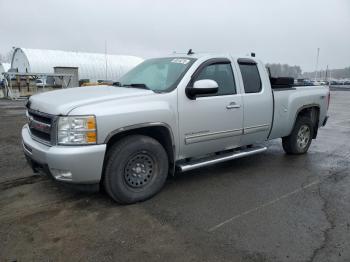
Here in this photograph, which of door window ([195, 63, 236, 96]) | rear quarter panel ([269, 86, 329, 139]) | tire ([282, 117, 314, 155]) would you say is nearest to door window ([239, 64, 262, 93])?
door window ([195, 63, 236, 96])

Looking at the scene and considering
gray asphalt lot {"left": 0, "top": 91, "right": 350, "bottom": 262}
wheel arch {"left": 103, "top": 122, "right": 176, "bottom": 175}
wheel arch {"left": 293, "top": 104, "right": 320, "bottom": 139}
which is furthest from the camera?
wheel arch {"left": 293, "top": 104, "right": 320, "bottom": 139}

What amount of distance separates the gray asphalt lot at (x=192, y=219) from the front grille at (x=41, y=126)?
0.82 metres

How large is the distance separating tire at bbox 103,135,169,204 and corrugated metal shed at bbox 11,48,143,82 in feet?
121

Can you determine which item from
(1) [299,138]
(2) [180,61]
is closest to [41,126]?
(2) [180,61]

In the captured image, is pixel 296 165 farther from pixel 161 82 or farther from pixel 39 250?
pixel 39 250

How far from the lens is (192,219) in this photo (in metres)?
3.73

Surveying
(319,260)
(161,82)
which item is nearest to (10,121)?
(161,82)

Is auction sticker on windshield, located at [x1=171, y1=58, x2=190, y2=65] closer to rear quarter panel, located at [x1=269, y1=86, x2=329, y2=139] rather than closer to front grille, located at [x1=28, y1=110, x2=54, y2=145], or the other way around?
rear quarter panel, located at [x1=269, y1=86, x2=329, y2=139]

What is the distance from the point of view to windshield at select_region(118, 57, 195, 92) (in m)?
4.53

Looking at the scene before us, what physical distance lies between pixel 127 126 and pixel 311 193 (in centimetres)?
269

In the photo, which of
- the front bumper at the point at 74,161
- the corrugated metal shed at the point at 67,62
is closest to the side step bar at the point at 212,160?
the front bumper at the point at 74,161

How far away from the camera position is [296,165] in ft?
19.7

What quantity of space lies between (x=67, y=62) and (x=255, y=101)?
4011 cm

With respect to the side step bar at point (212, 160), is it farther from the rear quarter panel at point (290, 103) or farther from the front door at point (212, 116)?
the rear quarter panel at point (290, 103)
